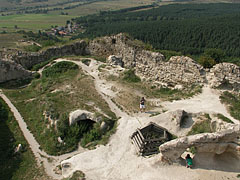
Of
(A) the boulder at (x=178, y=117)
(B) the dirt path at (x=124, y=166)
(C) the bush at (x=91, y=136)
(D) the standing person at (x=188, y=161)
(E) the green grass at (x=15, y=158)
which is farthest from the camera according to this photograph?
(C) the bush at (x=91, y=136)

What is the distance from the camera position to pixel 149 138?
15219 mm

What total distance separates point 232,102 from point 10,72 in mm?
25930

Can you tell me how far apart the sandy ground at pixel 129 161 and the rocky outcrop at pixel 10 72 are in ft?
40.9

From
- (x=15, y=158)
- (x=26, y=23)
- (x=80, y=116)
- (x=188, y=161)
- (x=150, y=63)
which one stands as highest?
(x=150, y=63)

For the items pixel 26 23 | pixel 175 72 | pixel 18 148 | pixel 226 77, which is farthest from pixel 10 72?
pixel 26 23

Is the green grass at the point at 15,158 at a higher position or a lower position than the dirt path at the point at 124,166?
lower

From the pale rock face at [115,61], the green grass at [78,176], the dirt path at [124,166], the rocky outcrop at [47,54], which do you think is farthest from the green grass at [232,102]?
the rocky outcrop at [47,54]

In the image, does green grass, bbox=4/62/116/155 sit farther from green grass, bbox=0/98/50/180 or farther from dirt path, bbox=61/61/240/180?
dirt path, bbox=61/61/240/180

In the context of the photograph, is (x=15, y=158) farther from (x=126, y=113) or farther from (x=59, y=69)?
(x=59, y=69)

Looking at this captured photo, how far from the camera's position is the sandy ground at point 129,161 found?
12.5 m

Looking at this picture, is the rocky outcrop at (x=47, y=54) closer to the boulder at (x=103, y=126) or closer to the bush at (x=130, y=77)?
the bush at (x=130, y=77)

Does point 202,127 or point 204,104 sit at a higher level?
point 204,104

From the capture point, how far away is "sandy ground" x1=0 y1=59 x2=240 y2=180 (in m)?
12.5

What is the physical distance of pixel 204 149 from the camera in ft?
41.7
